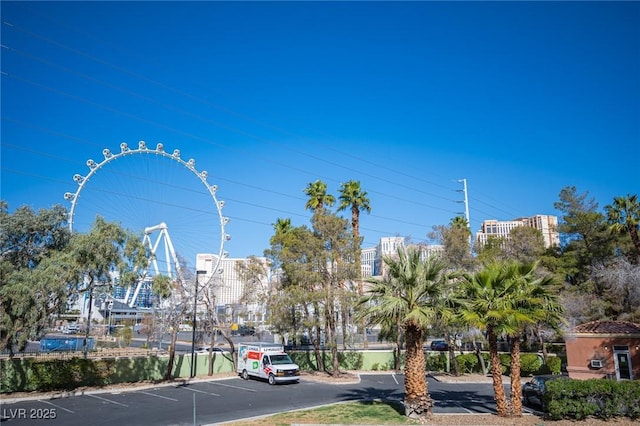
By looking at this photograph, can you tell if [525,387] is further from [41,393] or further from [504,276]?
[41,393]

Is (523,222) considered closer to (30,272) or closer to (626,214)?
(626,214)

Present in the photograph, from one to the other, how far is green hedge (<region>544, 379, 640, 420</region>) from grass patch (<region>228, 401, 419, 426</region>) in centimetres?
469

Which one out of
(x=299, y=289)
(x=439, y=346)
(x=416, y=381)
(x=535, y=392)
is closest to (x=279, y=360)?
(x=299, y=289)

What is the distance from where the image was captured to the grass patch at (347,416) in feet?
53.2

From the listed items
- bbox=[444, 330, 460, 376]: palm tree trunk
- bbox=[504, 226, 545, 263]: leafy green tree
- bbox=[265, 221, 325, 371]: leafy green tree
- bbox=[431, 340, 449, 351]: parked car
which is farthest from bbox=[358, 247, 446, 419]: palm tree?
bbox=[431, 340, 449, 351]: parked car

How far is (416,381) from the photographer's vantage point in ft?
54.5

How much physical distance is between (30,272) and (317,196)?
28.6 metres

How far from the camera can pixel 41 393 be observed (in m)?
23.0

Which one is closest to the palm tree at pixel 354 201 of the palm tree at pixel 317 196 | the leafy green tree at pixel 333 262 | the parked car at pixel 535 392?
the palm tree at pixel 317 196

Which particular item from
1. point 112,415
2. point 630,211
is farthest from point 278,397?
point 630,211

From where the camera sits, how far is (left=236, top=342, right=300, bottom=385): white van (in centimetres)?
2806

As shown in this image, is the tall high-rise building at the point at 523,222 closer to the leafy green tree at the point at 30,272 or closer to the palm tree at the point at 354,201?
the palm tree at the point at 354,201

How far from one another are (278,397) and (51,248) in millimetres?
13910

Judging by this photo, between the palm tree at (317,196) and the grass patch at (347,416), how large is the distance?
28.3 m
